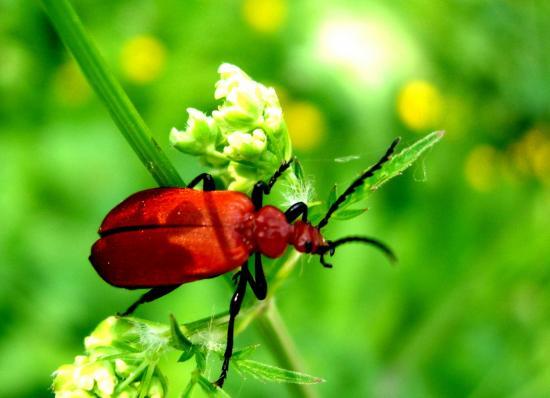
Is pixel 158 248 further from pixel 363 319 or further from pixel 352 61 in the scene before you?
pixel 352 61

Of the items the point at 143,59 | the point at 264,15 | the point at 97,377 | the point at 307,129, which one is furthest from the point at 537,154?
the point at 97,377

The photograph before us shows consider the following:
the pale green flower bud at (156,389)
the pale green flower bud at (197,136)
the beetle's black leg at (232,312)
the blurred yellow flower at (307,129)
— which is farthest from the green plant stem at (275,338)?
the blurred yellow flower at (307,129)

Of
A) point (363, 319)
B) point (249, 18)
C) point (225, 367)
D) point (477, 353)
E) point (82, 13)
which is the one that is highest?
point (82, 13)

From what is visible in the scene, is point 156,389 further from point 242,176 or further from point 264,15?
point 264,15

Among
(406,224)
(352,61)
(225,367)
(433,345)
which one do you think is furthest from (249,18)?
(225,367)

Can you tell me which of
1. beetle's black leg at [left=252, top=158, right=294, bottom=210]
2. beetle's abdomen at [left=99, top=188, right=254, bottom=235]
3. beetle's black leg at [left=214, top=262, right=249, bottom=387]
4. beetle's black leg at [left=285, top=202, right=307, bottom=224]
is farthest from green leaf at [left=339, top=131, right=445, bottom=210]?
beetle's abdomen at [left=99, top=188, right=254, bottom=235]
